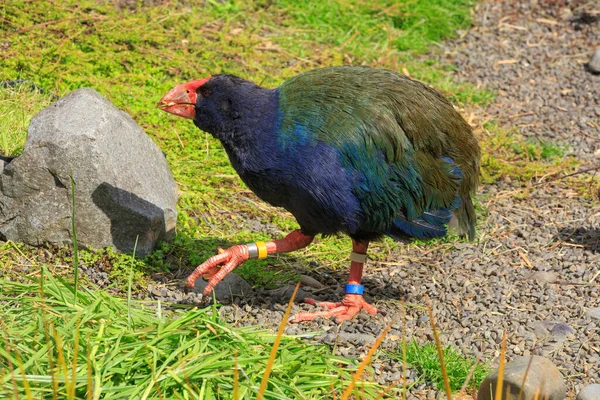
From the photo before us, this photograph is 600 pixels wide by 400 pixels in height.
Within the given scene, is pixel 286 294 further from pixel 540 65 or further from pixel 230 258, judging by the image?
pixel 540 65

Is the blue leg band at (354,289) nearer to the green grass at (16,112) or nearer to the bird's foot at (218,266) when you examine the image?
the bird's foot at (218,266)

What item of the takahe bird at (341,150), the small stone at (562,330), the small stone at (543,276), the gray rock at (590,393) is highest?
the takahe bird at (341,150)

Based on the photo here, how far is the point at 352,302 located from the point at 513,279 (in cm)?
92

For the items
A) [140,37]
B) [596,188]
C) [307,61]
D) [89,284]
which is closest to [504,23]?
[307,61]

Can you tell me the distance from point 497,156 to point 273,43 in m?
1.94

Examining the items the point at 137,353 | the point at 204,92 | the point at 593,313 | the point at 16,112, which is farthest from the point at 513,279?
Answer: the point at 16,112

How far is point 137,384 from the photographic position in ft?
9.17

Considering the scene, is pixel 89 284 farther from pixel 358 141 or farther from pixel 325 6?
pixel 325 6

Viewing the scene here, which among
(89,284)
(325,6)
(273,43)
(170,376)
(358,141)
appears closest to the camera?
(170,376)

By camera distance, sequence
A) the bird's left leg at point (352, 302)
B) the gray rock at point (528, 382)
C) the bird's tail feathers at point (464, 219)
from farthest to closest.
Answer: the bird's tail feathers at point (464, 219) → the bird's left leg at point (352, 302) → the gray rock at point (528, 382)

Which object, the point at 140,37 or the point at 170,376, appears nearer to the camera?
the point at 170,376

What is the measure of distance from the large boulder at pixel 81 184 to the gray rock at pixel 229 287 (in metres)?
0.32

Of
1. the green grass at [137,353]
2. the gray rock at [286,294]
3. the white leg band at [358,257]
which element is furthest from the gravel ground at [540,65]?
the green grass at [137,353]

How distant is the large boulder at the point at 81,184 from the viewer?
3797 millimetres
